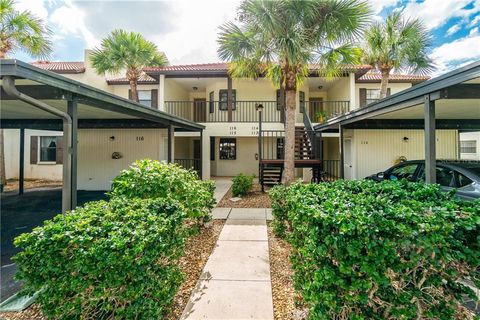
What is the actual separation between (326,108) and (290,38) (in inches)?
374

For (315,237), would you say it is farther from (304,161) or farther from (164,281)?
(304,161)

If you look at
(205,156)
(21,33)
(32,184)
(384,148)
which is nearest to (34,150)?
(32,184)

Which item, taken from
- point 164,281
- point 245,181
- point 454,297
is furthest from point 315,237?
point 245,181

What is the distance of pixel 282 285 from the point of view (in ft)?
10.3

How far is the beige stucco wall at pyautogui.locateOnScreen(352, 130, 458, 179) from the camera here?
10227mm

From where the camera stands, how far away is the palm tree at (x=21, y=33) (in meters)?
9.05

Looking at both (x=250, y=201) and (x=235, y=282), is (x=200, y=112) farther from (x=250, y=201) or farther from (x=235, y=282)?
(x=235, y=282)

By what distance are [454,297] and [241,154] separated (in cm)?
1309

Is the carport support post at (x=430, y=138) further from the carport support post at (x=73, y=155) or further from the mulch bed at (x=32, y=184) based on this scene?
the mulch bed at (x=32, y=184)

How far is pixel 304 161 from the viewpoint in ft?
29.7

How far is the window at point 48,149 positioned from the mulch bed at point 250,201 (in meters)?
11.5

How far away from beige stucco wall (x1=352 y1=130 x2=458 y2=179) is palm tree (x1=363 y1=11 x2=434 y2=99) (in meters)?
3.08

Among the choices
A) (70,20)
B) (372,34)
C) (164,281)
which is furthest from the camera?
(372,34)

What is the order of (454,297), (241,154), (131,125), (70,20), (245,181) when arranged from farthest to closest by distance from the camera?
(241,154), (131,125), (245,181), (70,20), (454,297)
